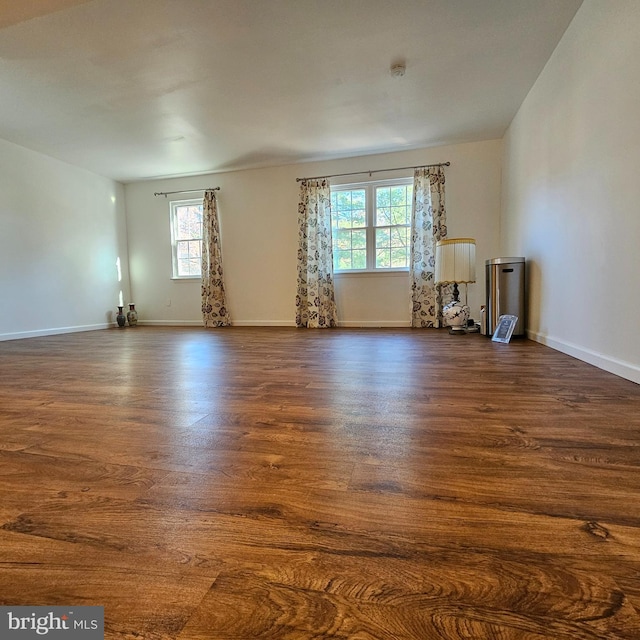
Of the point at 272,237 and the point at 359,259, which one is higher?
the point at 272,237

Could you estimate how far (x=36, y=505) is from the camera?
0.77 m

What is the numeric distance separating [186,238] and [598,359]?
5718mm

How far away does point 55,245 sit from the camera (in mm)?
4832

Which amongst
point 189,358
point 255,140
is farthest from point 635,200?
point 255,140

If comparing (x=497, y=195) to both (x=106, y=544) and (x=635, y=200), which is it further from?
(x=106, y=544)

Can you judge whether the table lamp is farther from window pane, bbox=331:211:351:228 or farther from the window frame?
the window frame

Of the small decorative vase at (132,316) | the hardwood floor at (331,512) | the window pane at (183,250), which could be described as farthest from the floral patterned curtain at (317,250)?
the hardwood floor at (331,512)

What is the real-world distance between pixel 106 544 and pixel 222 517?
205mm

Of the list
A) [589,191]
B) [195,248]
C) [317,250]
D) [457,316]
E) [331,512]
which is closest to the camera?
[331,512]

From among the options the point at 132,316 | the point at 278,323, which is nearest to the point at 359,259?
the point at 278,323

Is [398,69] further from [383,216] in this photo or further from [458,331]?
[458,331]

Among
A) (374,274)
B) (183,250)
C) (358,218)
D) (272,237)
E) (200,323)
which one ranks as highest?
(358,218)

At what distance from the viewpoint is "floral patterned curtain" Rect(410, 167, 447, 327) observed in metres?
4.68
